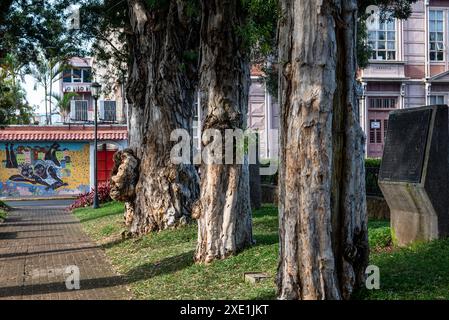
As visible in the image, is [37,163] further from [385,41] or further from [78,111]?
[385,41]

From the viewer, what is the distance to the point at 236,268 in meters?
9.46

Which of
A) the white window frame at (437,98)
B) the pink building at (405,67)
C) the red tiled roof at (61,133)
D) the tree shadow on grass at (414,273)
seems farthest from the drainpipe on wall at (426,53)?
the tree shadow on grass at (414,273)

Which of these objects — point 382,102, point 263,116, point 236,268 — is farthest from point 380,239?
point 263,116

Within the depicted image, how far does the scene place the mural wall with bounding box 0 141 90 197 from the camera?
120ft

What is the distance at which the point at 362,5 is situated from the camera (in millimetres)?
13680

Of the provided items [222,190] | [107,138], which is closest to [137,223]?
[222,190]

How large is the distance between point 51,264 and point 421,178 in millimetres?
6797

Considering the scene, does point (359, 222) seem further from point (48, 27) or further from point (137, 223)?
point (48, 27)

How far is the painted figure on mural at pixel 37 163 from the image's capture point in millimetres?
36594

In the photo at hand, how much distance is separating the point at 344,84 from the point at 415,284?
2223 millimetres

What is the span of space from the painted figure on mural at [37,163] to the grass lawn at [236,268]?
24107mm

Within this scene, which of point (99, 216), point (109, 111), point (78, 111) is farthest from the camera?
point (78, 111)

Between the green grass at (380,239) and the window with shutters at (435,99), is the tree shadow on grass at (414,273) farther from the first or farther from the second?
the window with shutters at (435,99)

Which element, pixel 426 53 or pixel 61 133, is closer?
pixel 426 53
